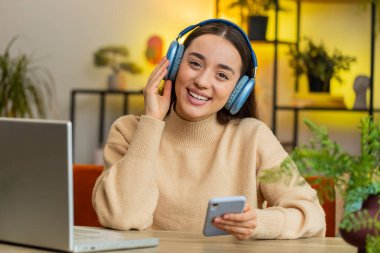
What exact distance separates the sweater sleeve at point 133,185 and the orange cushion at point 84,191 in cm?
38

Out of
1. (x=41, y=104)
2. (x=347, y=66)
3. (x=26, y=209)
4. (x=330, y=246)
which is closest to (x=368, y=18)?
(x=347, y=66)

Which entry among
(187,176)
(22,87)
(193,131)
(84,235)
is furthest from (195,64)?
(22,87)

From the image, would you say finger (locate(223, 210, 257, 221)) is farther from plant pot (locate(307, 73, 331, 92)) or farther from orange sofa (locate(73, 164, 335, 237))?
plant pot (locate(307, 73, 331, 92))

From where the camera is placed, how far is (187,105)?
2.42 meters

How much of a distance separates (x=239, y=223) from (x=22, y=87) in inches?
142

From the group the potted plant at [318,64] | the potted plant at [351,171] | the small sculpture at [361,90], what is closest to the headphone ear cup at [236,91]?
the potted plant at [351,171]

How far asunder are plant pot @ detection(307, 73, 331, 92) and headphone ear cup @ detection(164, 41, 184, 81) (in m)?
3.21

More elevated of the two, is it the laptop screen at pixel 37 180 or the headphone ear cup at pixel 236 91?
the headphone ear cup at pixel 236 91

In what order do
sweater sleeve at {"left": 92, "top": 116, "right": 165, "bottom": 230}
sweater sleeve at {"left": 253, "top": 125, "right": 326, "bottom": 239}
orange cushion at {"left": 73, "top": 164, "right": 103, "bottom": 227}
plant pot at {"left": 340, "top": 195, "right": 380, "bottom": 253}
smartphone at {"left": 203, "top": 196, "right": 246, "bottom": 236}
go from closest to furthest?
plant pot at {"left": 340, "top": 195, "right": 380, "bottom": 253}, smartphone at {"left": 203, "top": 196, "right": 246, "bottom": 236}, sweater sleeve at {"left": 253, "top": 125, "right": 326, "bottom": 239}, sweater sleeve at {"left": 92, "top": 116, "right": 165, "bottom": 230}, orange cushion at {"left": 73, "top": 164, "right": 103, "bottom": 227}

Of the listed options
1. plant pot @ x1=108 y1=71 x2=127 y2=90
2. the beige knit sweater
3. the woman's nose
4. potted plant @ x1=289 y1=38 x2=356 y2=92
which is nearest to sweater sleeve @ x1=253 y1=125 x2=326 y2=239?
the beige knit sweater

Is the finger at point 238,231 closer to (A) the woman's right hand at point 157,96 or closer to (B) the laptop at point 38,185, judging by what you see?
(B) the laptop at point 38,185

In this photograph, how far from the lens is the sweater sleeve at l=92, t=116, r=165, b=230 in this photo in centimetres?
225

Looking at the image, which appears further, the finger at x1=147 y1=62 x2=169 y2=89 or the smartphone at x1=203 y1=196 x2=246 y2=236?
the finger at x1=147 y1=62 x2=169 y2=89

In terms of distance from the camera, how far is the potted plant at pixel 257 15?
18.2 ft
